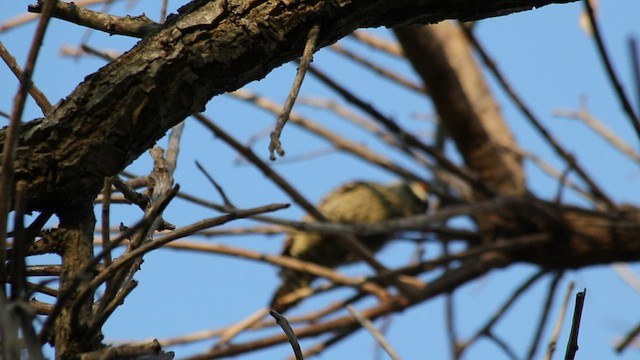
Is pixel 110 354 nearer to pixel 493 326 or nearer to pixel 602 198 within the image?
pixel 493 326

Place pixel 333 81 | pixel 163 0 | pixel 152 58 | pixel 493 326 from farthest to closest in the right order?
pixel 493 326, pixel 333 81, pixel 163 0, pixel 152 58

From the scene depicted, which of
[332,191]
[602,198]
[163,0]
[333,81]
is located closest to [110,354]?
[163,0]

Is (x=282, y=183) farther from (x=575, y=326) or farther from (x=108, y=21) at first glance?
(x=575, y=326)

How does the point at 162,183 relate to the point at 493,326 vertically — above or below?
below

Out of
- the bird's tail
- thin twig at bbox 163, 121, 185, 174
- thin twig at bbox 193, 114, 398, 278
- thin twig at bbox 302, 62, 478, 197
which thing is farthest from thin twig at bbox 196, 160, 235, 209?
the bird's tail

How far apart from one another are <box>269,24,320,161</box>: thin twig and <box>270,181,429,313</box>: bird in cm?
328

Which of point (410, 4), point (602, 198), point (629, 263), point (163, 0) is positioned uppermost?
point (602, 198)

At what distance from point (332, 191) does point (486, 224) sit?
1.79 metres

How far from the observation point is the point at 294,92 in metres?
0.90

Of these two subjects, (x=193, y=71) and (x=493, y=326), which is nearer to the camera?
(x=193, y=71)

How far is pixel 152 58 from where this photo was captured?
985mm

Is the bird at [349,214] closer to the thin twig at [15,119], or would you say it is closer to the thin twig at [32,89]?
the thin twig at [32,89]

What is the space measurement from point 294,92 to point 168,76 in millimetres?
176

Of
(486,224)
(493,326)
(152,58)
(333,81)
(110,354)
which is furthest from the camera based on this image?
(486,224)
